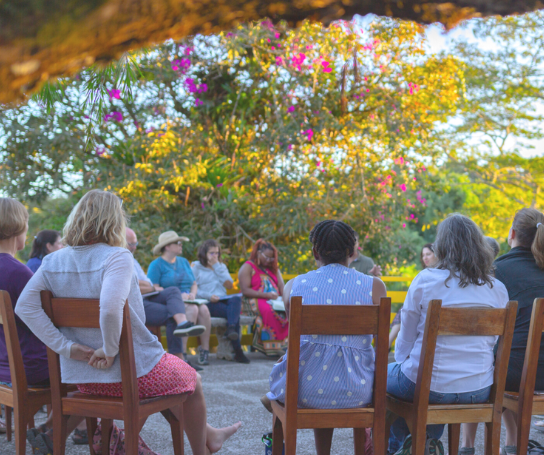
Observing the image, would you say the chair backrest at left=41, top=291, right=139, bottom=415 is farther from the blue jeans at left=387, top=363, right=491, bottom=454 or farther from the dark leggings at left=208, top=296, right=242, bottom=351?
the dark leggings at left=208, top=296, right=242, bottom=351

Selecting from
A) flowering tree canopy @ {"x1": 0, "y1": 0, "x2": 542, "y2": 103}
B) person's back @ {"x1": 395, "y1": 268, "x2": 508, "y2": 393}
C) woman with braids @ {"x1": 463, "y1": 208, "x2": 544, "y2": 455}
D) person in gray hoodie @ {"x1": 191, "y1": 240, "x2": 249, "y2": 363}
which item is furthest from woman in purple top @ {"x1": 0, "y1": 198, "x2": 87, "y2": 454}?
person in gray hoodie @ {"x1": 191, "y1": 240, "x2": 249, "y2": 363}

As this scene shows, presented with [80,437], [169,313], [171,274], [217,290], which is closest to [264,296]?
[217,290]

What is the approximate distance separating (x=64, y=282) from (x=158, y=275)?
12.8 ft

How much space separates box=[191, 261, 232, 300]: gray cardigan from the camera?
7148 mm

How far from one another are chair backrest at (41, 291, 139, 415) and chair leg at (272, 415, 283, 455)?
66 centimetres

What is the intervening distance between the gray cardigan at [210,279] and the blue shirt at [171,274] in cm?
36

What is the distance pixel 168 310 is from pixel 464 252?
3.89 metres

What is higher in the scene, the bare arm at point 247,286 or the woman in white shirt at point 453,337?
the woman in white shirt at point 453,337

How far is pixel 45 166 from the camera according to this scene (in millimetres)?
9305

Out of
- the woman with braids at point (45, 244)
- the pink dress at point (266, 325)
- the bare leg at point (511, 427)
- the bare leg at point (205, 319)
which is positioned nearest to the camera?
the bare leg at point (511, 427)

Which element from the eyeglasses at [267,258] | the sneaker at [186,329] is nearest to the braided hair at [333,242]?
the sneaker at [186,329]

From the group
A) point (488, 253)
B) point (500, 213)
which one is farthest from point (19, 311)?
point (500, 213)

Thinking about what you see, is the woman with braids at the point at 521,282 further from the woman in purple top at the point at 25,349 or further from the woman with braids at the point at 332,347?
the woman in purple top at the point at 25,349

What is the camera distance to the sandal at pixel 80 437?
11.5ft
